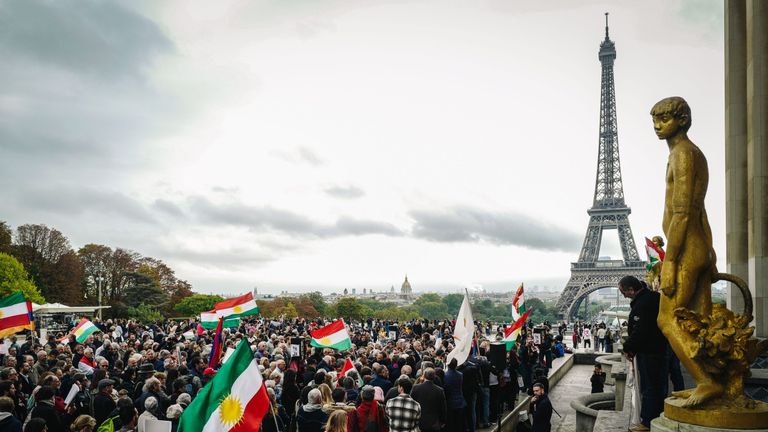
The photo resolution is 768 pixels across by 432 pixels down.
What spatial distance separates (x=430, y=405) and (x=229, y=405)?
397 centimetres

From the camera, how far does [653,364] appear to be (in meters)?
5.54

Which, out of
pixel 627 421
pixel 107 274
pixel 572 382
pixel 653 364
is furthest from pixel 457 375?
pixel 107 274

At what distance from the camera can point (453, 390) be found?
1027cm

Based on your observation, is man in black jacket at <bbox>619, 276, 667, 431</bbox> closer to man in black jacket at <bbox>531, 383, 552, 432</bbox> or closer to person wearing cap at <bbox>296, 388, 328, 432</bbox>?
man in black jacket at <bbox>531, 383, 552, 432</bbox>

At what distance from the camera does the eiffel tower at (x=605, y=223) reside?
71438 millimetres

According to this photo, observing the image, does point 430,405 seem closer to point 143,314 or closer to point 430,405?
point 430,405

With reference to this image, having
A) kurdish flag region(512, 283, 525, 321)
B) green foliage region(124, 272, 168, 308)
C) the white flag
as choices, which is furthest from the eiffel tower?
the white flag

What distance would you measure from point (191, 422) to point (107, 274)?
83957 mm

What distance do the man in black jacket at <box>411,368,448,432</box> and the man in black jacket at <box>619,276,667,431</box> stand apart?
3737 millimetres

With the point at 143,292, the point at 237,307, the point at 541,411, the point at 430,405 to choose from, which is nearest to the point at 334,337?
the point at 237,307

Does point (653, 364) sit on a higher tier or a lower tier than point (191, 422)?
higher

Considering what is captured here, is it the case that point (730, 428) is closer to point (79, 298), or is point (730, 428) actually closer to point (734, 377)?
point (734, 377)

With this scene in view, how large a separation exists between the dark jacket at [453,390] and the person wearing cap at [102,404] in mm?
5330

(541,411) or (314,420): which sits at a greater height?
(314,420)
